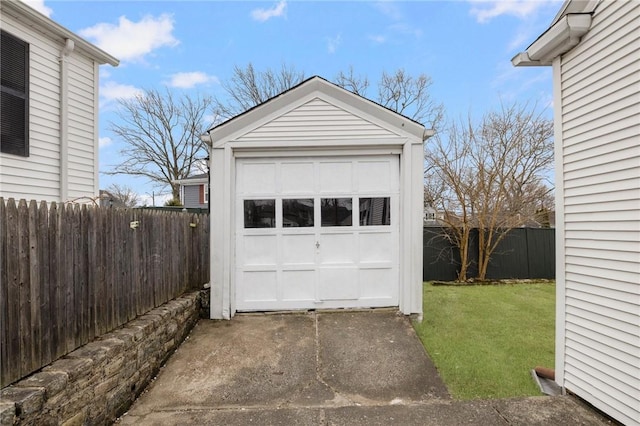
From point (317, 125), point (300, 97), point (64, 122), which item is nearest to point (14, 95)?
point (64, 122)

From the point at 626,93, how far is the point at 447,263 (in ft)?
23.4

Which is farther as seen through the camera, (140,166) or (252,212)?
(140,166)

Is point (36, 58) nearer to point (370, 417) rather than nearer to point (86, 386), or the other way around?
point (86, 386)

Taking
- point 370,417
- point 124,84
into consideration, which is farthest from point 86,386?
point 124,84

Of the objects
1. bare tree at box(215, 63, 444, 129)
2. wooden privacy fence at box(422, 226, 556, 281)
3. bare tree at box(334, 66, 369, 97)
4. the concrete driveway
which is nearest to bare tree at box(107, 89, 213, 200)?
bare tree at box(215, 63, 444, 129)

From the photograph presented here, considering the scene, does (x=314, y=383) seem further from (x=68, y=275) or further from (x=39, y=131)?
(x=39, y=131)

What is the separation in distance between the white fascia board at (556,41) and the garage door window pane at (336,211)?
2.89 meters

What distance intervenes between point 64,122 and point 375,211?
5439 millimetres

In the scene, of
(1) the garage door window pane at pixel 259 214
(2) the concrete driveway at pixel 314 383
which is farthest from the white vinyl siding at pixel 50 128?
(2) the concrete driveway at pixel 314 383

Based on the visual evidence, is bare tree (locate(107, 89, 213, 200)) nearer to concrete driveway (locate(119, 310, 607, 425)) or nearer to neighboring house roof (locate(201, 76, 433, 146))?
neighboring house roof (locate(201, 76, 433, 146))

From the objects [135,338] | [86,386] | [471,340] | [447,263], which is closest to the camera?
[86,386]

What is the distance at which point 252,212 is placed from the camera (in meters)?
5.46

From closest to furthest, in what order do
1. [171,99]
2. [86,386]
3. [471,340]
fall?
1. [86,386]
2. [471,340]
3. [171,99]

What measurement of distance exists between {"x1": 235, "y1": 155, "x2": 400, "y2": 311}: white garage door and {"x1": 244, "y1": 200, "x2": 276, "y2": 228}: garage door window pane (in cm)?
2
